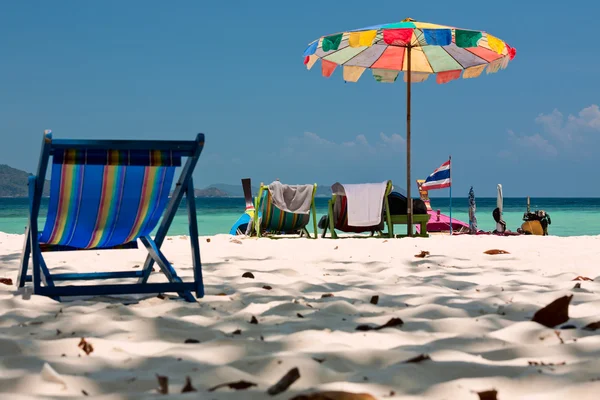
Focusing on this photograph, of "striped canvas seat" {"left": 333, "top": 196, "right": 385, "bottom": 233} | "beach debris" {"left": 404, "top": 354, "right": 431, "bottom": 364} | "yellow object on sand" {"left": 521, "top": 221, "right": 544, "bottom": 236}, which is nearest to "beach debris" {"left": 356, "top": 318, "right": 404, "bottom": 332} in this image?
"beach debris" {"left": 404, "top": 354, "right": 431, "bottom": 364}

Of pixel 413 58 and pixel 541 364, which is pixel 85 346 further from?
pixel 413 58

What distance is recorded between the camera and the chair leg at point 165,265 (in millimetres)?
3117

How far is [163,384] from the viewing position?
5.52 feet

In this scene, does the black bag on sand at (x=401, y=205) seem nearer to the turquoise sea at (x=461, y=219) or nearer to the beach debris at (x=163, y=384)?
the beach debris at (x=163, y=384)

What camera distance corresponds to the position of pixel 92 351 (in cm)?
209

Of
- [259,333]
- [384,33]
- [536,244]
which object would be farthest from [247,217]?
[259,333]

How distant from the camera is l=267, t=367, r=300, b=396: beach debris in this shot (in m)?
1.64

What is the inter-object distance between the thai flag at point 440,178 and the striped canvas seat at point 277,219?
99.6 inches

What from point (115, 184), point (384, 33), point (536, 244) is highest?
point (384, 33)

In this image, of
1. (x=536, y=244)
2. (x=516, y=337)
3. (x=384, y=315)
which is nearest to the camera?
(x=516, y=337)

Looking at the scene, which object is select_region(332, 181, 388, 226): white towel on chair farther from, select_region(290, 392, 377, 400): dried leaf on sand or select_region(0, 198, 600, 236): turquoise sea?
select_region(0, 198, 600, 236): turquoise sea

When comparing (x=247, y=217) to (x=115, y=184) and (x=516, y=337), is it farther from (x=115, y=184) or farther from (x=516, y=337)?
(x=516, y=337)

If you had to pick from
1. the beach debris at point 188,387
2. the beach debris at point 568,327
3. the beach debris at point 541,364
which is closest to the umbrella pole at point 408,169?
the beach debris at point 568,327

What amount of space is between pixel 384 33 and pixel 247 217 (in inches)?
177
